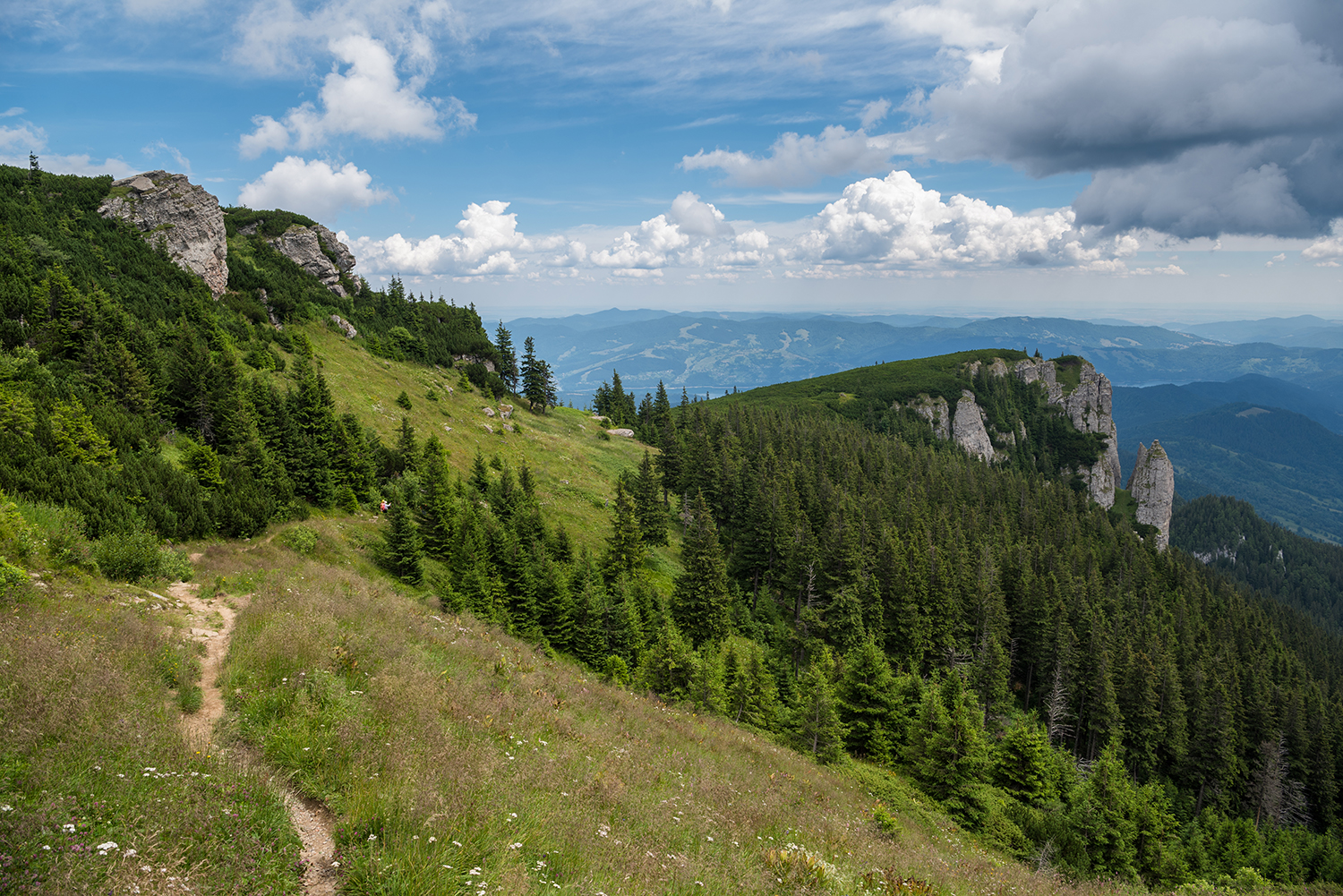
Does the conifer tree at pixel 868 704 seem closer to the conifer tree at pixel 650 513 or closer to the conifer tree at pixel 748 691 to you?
the conifer tree at pixel 748 691

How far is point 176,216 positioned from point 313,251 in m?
22.0

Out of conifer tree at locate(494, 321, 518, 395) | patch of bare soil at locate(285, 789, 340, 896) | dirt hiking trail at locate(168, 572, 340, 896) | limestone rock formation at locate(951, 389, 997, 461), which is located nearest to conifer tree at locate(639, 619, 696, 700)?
dirt hiking trail at locate(168, 572, 340, 896)

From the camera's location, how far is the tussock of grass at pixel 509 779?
7195 mm

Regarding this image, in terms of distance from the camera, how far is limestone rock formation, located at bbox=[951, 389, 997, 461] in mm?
190500

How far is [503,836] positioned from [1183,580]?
124 meters

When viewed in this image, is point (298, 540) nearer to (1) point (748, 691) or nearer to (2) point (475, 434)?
(1) point (748, 691)

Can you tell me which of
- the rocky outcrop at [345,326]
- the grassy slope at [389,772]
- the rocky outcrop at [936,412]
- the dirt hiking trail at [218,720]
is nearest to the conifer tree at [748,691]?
the grassy slope at [389,772]

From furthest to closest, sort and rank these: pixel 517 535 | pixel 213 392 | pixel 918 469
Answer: pixel 918 469 < pixel 517 535 < pixel 213 392

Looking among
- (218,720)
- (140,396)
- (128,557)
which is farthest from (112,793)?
(140,396)

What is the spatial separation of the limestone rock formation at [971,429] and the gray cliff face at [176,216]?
7556 inches

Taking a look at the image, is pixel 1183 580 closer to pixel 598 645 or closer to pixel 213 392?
pixel 598 645

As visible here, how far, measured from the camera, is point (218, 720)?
32.7 ft

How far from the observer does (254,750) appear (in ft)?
29.0

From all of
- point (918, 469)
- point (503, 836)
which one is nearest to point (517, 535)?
point (503, 836)
